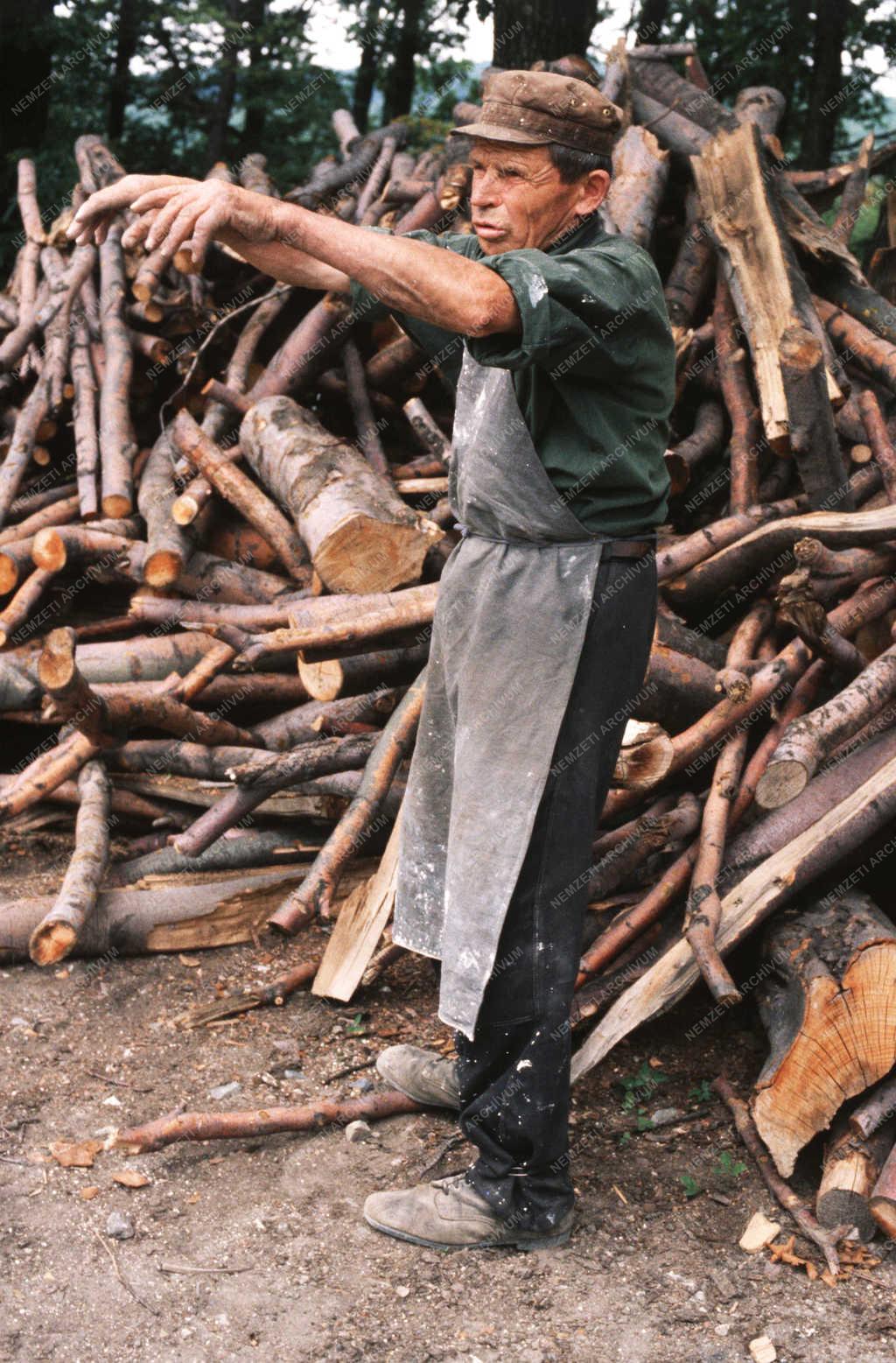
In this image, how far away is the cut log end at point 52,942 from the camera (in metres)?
3.74

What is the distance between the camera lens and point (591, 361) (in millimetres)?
2365

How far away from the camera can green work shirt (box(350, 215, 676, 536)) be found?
2164mm

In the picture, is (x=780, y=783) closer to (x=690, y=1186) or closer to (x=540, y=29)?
(x=690, y=1186)

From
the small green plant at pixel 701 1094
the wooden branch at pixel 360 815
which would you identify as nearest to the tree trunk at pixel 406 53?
the wooden branch at pixel 360 815

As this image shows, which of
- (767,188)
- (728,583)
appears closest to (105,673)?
(728,583)

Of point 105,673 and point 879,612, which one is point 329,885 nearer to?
point 105,673

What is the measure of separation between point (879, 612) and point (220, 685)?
2303 mm

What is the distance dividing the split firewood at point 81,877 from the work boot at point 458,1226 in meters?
1.37

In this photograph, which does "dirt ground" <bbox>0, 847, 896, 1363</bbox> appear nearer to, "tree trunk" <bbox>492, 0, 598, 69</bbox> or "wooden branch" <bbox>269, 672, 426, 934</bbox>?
"wooden branch" <bbox>269, 672, 426, 934</bbox>

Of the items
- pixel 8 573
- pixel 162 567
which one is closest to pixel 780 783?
pixel 162 567

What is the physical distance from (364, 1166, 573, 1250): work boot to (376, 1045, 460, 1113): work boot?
1.30 feet

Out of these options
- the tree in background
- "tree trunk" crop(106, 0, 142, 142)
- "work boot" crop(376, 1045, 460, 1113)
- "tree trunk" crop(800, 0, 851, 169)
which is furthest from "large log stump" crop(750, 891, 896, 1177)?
"tree trunk" crop(106, 0, 142, 142)

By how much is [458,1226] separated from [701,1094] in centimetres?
87

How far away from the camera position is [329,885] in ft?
12.7
